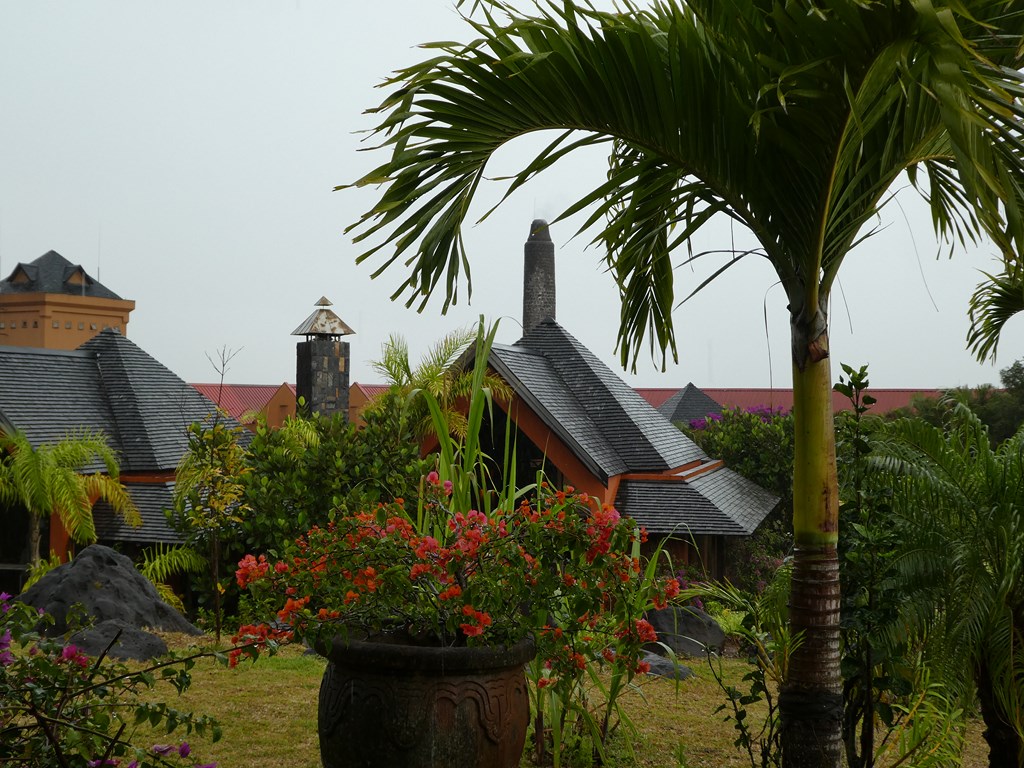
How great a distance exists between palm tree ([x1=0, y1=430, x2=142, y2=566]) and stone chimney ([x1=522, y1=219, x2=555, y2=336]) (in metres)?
14.0

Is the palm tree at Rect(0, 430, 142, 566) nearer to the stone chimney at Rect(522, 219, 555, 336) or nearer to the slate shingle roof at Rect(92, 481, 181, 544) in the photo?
the slate shingle roof at Rect(92, 481, 181, 544)

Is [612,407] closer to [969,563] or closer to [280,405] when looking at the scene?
[969,563]

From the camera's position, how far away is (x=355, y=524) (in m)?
4.50

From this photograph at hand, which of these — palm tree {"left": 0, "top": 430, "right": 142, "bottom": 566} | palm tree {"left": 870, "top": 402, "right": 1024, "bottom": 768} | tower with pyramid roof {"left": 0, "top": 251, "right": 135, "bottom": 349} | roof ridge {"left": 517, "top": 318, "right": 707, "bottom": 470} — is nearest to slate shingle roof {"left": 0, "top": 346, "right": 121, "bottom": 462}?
palm tree {"left": 0, "top": 430, "right": 142, "bottom": 566}

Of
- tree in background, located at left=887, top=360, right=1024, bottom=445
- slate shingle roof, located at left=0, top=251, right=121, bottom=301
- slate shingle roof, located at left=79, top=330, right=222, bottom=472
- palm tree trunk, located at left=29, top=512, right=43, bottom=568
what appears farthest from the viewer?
slate shingle roof, located at left=0, top=251, right=121, bottom=301

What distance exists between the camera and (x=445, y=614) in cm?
439

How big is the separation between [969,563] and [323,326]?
559 inches

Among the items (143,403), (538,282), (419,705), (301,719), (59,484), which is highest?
(538,282)

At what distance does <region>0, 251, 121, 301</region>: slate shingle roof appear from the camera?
1604 inches

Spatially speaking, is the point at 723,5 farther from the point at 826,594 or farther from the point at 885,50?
the point at 826,594

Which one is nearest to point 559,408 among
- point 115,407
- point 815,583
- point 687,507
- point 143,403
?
point 687,507

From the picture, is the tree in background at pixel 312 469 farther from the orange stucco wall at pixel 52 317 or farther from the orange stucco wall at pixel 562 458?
the orange stucco wall at pixel 52 317

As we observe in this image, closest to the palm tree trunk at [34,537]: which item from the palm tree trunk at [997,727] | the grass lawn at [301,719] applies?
the grass lawn at [301,719]

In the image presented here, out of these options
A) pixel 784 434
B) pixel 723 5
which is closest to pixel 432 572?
pixel 723 5
